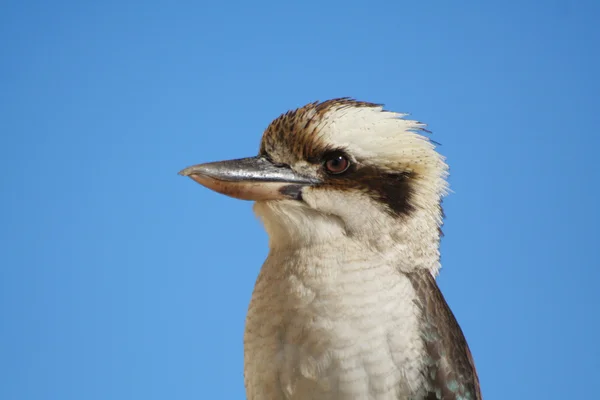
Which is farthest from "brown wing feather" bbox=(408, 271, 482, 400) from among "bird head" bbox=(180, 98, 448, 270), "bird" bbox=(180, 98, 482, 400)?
"bird head" bbox=(180, 98, 448, 270)

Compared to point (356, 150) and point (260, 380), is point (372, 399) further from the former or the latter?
point (356, 150)

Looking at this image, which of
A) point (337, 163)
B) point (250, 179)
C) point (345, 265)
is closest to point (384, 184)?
point (337, 163)

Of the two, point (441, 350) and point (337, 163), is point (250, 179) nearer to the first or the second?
point (337, 163)

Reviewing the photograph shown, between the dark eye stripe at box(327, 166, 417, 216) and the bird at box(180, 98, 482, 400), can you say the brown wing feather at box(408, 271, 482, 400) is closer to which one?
the bird at box(180, 98, 482, 400)

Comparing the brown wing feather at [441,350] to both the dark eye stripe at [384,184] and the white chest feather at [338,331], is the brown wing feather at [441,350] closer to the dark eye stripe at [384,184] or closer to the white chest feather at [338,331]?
the white chest feather at [338,331]

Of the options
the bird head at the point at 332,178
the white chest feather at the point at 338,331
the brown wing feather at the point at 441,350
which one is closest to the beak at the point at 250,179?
the bird head at the point at 332,178

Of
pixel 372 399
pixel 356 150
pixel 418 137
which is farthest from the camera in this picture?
pixel 418 137

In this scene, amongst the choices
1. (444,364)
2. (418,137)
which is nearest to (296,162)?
(418,137)
